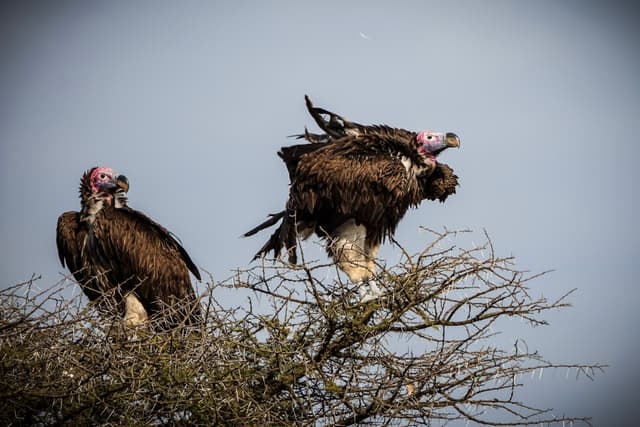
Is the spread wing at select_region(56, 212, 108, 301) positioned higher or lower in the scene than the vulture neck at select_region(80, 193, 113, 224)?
lower

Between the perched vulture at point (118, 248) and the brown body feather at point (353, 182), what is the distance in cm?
94

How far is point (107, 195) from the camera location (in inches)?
322

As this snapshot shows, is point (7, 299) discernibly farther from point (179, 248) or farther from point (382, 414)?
point (179, 248)

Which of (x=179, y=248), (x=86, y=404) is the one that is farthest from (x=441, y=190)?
(x=86, y=404)

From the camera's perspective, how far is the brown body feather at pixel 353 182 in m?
7.36

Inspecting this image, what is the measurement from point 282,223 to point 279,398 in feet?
7.35

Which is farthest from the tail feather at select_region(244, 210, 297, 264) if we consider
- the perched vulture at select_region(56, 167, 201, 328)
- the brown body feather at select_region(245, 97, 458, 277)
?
the perched vulture at select_region(56, 167, 201, 328)

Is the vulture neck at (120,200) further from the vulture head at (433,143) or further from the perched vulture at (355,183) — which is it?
the vulture head at (433,143)

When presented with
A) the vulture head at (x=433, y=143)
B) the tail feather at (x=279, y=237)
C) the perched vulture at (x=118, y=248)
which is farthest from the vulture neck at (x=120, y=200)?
the vulture head at (x=433, y=143)

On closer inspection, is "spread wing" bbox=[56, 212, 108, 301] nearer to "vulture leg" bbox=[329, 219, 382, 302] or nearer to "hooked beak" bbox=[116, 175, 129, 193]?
"hooked beak" bbox=[116, 175, 129, 193]

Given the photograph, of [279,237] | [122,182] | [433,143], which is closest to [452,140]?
[433,143]

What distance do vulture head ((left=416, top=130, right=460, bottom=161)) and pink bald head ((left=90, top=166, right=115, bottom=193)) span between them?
2.54 meters

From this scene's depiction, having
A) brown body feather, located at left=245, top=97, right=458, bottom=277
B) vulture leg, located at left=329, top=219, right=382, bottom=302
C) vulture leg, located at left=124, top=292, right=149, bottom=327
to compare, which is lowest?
vulture leg, located at left=124, top=292, right=149, bottom=327

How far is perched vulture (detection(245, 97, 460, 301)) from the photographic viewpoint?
7355 millimetres
